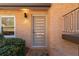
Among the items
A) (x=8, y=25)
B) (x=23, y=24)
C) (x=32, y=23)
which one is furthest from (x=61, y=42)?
(x=32, y=23)

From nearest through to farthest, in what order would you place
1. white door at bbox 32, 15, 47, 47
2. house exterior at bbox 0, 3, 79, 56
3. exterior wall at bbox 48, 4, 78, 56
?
exterior wall at bbox 48, 4, 78, 56
house exterior at bbox 0, 3, 79, 56
white door at bbox 32, 15, 47, 47

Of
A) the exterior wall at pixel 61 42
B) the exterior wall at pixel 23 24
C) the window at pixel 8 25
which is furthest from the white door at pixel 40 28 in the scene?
the exterior wall at pixel 61 42

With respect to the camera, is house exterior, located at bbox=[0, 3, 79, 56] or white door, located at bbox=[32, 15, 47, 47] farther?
white door, located at bbox=[32, 15, 47, 47]

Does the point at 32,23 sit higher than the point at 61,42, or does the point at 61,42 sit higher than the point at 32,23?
the point at 32,23

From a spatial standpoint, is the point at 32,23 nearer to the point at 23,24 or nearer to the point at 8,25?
the point at 23,24

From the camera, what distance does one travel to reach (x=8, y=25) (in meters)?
6.62

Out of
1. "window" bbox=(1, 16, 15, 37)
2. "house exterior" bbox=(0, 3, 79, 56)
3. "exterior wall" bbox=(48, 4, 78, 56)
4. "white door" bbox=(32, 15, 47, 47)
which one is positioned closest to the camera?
"exterior wall" bbox=(48, 4, 78, 56)

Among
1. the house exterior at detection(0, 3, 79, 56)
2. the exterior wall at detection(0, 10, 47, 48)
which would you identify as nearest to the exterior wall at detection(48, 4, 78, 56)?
the house exterior at detection(0, 3, 79, 56)

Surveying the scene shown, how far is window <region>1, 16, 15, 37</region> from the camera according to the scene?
6.43m

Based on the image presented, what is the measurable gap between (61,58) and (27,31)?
6.37 metres

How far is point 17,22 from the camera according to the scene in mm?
6965

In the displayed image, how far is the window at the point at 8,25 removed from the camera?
643 centimetres

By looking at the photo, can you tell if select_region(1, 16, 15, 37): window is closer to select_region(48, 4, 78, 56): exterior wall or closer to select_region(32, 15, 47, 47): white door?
select_region(32, 15, 47, 47): white door

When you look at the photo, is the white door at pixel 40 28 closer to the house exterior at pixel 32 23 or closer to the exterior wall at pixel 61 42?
the house exterior at pixel 32 23
